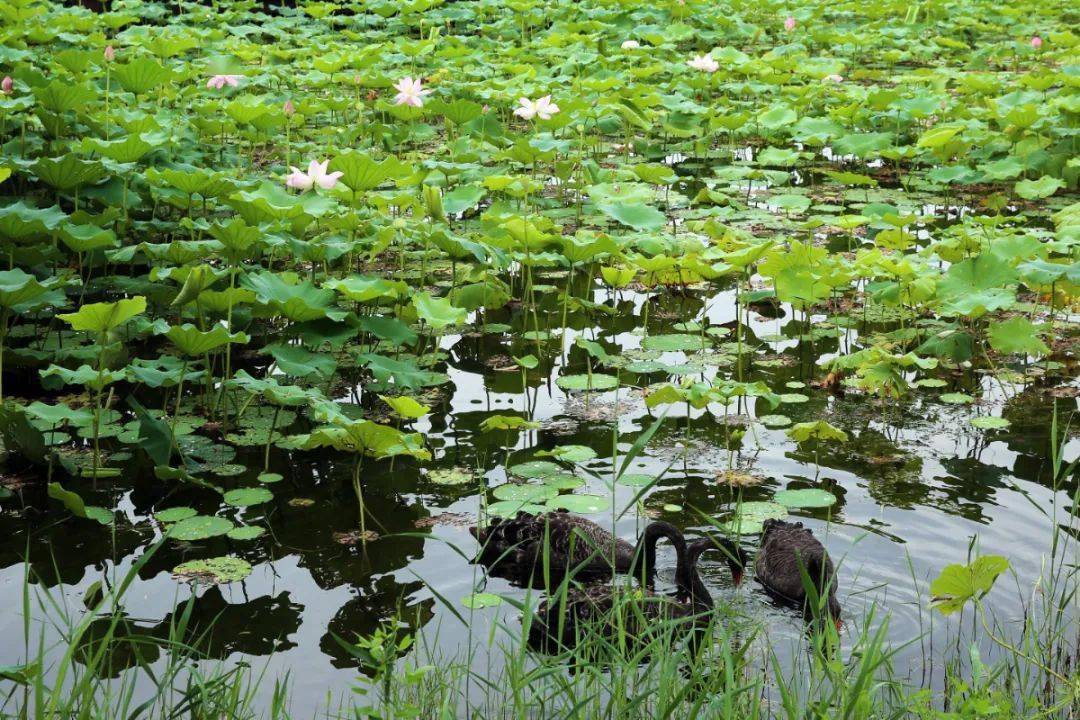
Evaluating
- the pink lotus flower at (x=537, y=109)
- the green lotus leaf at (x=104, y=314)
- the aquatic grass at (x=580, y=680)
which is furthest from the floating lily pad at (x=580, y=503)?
the pink lotus flower at (x=537, y=109)

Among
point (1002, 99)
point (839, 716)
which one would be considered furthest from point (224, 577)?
point (1002, 99)

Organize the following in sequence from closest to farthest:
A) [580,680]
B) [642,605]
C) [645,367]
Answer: [580,680]
[642,605]
[645,367]

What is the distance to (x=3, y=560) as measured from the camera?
3.33 metres

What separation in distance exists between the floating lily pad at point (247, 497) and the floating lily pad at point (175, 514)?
0.11 meters

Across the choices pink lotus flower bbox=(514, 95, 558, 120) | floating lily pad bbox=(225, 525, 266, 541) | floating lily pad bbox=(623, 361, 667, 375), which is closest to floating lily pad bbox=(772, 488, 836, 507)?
floating lily pad bbox=(623, 361, 667, 375)

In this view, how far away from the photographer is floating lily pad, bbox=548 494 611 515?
3.52m

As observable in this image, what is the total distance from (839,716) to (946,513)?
60.4 inches

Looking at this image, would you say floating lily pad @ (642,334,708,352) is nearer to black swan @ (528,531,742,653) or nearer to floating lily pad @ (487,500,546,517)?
floating lily pad @ (487,500,546,517)

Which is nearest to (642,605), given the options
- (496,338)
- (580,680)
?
(580,680)

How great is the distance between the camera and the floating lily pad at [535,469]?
3.83 metres

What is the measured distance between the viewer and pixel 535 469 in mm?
3873

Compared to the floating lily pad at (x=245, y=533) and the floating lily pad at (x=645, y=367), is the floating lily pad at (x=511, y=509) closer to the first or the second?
the floating lily pad at (x=245, y=533)

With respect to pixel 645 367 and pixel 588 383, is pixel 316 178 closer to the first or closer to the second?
pixel 588 383

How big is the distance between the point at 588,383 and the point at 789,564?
1.45m
